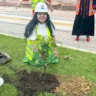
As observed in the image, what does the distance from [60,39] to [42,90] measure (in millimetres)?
3771

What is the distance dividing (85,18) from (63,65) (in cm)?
225

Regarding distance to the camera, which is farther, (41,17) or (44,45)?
(41,17)

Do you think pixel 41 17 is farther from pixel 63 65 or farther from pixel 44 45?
pixel 63 65

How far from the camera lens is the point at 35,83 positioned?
5.31 m

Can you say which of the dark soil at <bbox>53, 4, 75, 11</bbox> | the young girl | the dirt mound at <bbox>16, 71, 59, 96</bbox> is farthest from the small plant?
the dark soil at <bbox>53, 4, 75, 11</bbox>

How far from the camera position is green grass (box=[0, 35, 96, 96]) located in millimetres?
5502

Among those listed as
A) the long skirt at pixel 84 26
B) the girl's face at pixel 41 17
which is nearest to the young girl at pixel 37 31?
the girl's face at pixel 41 17

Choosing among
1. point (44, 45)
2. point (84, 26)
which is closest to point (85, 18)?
point (84, 26)

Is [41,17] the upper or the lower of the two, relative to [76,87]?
upper

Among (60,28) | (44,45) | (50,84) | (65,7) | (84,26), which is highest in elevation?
(44,45)

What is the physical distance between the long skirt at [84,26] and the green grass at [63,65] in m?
1.13

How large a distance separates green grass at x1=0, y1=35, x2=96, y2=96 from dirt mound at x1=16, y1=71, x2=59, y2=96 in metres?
0.16

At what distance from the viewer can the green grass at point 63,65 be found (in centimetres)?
550

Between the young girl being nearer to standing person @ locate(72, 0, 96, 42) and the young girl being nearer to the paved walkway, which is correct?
the paved walkway
